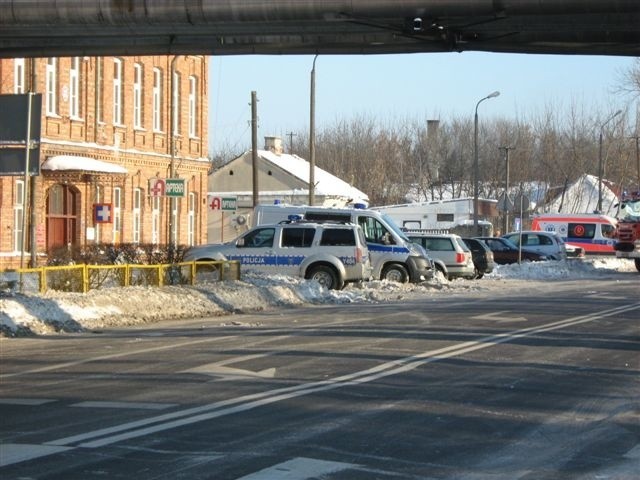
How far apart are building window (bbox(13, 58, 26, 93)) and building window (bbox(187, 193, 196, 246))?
13.1m

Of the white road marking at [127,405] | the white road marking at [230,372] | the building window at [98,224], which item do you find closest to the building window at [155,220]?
the building window at [98,224]

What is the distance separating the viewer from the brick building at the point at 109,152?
35.6 metres

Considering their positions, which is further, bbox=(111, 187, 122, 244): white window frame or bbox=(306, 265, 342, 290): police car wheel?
bbox=(111, 187, 122, 244): white window frame

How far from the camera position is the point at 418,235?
36.7 m

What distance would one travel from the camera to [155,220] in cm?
4422

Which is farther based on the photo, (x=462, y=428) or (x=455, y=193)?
(x=455, y=193)

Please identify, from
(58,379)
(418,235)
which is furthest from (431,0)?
(418,235)

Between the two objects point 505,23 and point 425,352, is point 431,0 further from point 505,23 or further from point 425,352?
point 425,352

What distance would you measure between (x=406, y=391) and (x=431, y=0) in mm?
6512

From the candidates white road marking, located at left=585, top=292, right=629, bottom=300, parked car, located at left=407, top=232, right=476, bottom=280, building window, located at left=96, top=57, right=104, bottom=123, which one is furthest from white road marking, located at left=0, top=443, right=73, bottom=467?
building window, located at left=96, top=57, right=104, bottom=123

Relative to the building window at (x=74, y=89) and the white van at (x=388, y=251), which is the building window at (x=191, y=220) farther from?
the white van at (x=388, y=251)

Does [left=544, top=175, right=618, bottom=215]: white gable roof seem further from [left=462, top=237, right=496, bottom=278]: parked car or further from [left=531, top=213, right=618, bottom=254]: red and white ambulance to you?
[left=462, top=237, right=496, bottom=278]: parked car

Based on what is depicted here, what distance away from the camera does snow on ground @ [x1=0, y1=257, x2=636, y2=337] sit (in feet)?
62.2

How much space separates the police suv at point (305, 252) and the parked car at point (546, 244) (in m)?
19.7
